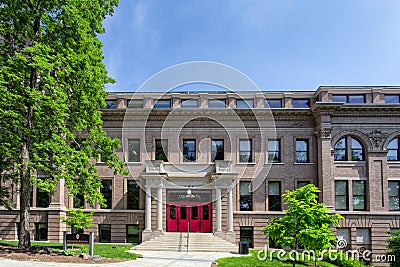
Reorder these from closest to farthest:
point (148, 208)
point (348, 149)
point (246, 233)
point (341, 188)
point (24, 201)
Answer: point (24, 201)
point (148, 208)
point (246, 233)
point (341, 188)
point (348, 149)

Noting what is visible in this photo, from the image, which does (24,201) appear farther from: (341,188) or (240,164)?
(341,188)

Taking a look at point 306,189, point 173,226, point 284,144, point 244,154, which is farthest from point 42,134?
point 284,144

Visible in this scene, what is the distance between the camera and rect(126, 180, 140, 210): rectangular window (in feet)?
98.2

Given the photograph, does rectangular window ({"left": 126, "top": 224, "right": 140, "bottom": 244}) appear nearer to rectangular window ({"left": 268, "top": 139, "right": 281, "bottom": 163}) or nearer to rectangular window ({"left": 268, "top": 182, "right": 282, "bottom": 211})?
rectangular window ({"left": 268, "top": 182, "right": 282, "bottom": 211})

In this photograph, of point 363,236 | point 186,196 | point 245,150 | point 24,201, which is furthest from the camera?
point 245,150

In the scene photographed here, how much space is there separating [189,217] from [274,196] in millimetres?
6476

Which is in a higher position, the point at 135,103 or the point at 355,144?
the point at 135,103

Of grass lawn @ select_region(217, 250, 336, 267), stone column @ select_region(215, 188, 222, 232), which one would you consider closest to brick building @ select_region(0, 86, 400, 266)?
stone column @ select_region(215, 188, 222, 232)

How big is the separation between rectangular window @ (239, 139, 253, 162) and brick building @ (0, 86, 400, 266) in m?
0.08

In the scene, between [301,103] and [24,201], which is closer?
[24,201]

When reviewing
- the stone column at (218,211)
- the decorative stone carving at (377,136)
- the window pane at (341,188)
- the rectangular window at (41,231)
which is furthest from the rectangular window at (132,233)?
the decorative stone carving at (377,136)

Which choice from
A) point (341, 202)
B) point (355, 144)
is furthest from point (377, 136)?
point (341, 202)

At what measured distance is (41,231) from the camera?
96.0 ft

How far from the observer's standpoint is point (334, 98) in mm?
30203
